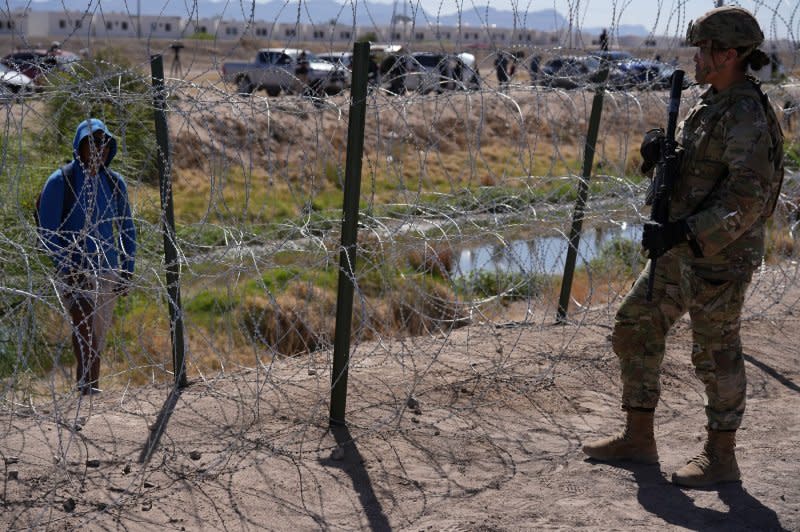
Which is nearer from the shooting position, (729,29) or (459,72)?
(729,29)

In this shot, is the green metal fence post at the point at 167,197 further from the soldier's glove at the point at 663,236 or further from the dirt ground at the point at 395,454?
the soldier's glove at the point at 663,236

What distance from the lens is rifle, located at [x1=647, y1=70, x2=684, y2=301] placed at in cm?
391

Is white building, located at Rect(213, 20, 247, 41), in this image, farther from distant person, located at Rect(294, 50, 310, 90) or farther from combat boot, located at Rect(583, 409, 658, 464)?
combat boot, located at Rect(583, 409, 658, 464)

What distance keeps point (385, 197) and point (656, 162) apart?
10520 millimetres

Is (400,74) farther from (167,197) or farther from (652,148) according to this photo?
(652,148)

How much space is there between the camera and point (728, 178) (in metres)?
3.78

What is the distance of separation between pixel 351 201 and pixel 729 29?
1.57m

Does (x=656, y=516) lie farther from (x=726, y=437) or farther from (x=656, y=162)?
(x=656, y=162)

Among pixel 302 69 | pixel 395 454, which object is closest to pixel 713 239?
pixel 395 454

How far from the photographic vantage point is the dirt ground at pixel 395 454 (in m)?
3.76

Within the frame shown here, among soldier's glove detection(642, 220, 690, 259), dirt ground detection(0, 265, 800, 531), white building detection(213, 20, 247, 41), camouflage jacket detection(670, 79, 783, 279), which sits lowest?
dirt ground detection(0, 265, 800, 531)

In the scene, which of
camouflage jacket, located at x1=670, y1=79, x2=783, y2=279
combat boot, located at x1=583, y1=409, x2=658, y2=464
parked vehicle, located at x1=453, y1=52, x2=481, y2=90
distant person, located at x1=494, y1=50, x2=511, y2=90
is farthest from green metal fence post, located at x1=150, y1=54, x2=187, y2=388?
camouflage jacket, located at x1=670, y1=79, x2=783, y2=279

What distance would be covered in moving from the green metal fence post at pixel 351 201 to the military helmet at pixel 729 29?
4.27 feet

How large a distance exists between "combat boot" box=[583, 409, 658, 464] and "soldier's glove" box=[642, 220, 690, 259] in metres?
0.72
